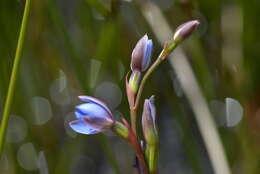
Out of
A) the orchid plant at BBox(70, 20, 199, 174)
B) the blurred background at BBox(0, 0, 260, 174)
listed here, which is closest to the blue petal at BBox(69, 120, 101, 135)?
the orchid plant at BBox(70, 20, 199, 174)

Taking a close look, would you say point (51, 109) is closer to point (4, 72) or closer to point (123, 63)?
point (123, 63)

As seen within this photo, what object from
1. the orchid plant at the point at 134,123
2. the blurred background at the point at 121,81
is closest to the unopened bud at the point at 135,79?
the orchid plant at the point at 134,123

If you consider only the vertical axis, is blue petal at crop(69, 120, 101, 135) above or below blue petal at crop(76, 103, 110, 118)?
below

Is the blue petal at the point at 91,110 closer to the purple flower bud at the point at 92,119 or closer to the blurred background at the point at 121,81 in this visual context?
the purple flower bud at the point at 92,119

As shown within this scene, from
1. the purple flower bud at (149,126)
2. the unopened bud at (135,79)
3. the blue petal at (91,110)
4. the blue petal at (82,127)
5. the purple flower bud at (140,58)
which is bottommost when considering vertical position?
the purple flower bud at (149,126)

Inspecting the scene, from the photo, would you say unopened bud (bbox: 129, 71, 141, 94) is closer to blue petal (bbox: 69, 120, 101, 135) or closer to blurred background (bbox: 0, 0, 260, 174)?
blue petal (bbox: 69, 120, 101, 135)

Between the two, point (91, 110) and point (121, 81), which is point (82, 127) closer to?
point (91, 110)
